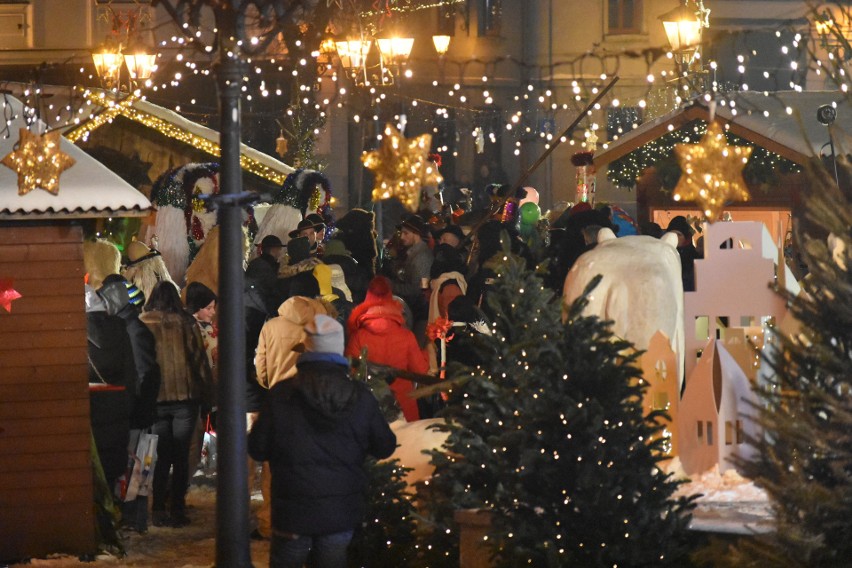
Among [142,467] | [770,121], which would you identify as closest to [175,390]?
[142,467]

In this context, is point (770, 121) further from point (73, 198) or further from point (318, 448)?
point (318, 448)

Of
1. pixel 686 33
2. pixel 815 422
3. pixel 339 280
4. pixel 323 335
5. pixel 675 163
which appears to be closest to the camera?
pixel 815 422

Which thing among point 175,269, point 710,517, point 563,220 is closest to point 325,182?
point 175,269

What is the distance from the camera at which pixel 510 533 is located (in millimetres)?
7391

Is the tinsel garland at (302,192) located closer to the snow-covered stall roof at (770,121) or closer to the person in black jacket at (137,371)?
the snow-covered stall roof at (770,121)

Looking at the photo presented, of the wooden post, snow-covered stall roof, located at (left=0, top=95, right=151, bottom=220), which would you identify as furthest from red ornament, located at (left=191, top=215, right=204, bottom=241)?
the wooden post

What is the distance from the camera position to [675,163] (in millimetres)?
20906

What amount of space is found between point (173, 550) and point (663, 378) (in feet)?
11.8

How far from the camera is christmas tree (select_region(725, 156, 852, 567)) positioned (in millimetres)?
5656

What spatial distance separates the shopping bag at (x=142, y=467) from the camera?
1088 cm

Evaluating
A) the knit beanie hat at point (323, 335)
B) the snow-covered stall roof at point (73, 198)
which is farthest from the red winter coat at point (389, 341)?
the knit beanie hat at point (323, 335)

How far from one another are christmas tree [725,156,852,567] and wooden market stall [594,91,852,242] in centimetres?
899

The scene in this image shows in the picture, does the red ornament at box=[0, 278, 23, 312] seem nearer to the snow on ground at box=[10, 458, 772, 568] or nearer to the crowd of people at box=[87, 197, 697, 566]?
the crowd of people at box=[87, 197, 697, 566]

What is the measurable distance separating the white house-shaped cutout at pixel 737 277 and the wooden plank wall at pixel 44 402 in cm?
395
